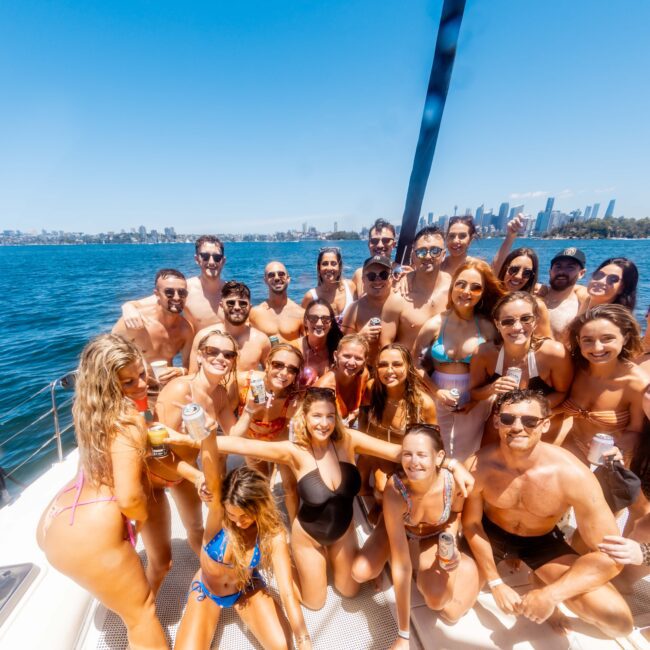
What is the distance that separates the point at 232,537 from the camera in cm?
223

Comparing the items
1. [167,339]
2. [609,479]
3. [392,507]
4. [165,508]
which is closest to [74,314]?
[167,339]

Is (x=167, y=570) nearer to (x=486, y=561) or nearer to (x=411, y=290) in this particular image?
(x=486, y=561)

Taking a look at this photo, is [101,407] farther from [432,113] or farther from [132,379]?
[432,113]

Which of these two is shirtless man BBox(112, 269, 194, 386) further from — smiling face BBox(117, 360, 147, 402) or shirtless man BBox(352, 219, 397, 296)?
shirtless man BBox(352, 219, 397, 296)

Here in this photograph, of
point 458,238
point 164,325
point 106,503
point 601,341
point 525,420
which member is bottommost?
point 106,503

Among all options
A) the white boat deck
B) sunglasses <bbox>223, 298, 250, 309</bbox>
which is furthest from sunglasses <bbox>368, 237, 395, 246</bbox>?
the white boat deck

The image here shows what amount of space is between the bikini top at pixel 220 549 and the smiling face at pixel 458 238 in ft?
13.3

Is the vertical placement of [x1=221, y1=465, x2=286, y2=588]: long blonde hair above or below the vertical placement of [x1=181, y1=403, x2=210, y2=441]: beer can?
below

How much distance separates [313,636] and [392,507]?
1094mm

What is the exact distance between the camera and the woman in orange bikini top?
2.46 metres

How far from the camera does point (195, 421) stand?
1807 mm

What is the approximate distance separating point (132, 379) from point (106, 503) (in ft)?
2.34

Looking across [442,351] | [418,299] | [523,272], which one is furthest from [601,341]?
[418,299]

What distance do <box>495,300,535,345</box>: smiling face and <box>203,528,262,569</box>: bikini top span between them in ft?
8.60
